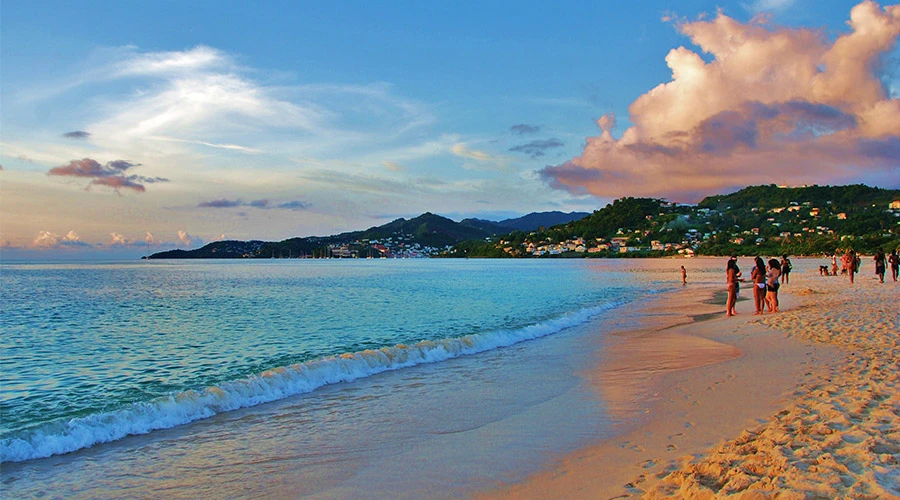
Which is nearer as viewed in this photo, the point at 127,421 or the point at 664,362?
the point at 127,421

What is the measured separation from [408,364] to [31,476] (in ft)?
25.7

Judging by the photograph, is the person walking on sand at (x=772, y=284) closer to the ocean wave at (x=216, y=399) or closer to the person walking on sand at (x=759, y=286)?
the person walking on sand at (x=759, y=286)

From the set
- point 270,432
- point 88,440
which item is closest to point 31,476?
point 88,440

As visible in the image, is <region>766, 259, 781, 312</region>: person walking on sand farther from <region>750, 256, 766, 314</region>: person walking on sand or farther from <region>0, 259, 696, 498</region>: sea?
<region>0, 259, 696, 498</region>: sea

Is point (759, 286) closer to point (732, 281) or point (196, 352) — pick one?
point (732, 281)

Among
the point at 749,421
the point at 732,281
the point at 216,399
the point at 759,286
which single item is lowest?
the point at 216,399

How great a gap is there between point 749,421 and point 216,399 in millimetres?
8133

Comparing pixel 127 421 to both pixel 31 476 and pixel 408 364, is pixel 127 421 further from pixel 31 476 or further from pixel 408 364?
pixel 408 364

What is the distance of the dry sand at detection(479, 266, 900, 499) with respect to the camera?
15.1 feet

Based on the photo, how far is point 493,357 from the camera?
13859mm

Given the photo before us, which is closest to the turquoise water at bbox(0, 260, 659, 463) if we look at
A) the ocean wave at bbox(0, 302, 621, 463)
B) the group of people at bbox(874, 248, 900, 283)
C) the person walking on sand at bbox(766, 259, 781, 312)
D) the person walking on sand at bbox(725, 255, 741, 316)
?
the ocean wave at bbox(0, 302, 621, 463)

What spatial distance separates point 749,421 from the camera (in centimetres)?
681

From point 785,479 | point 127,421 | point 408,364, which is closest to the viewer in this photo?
point 785,479

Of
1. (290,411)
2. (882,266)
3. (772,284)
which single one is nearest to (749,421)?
(290,411)
